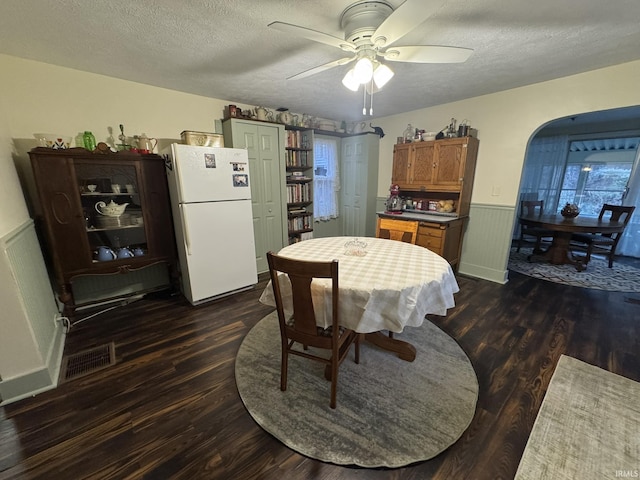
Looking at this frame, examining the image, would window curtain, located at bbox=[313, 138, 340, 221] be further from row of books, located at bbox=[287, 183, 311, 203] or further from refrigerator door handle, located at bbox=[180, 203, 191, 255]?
refrigerator door handle, located at bbox=[180, 203, 191, 255]

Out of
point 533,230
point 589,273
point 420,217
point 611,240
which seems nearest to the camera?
point 420,217

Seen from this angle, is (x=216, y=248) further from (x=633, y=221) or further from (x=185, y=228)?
(x=633, y=221)

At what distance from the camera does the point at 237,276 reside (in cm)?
302

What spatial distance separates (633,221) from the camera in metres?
4.30

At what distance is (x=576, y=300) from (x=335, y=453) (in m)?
3.23

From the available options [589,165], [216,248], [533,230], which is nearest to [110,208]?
[216,248]

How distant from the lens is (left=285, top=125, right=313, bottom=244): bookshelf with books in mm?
3895

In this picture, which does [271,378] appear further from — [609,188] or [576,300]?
[609,188]

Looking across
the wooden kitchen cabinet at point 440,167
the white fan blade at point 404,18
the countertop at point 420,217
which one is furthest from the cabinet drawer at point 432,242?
the white fan blade at point 404,18

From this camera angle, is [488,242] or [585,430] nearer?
[585,430]

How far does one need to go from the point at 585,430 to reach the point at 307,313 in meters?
1.63

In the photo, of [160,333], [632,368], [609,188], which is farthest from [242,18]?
[609,188]

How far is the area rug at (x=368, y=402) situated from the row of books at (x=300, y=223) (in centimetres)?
228

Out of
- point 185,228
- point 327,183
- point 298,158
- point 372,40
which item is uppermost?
point 372,40
